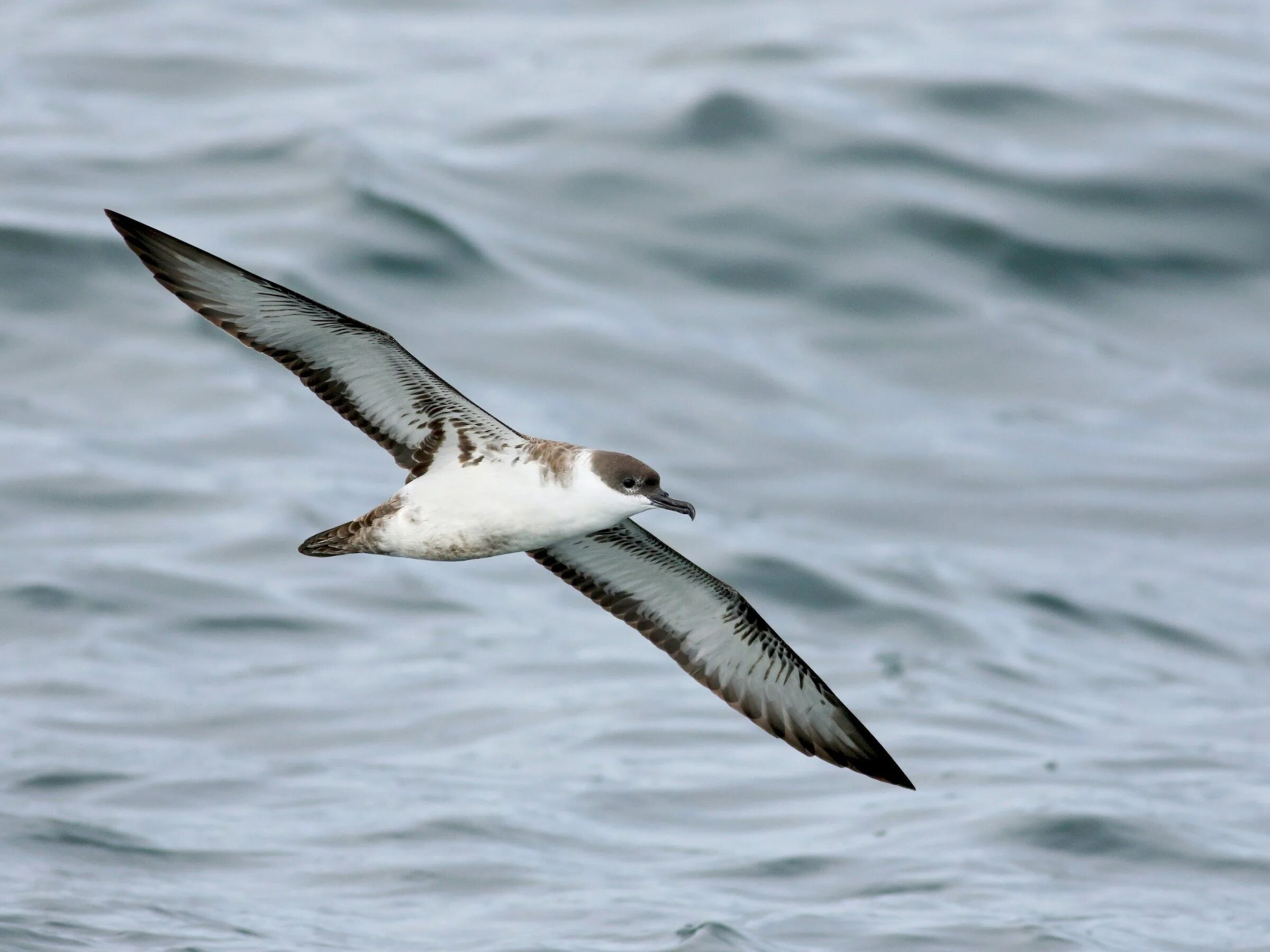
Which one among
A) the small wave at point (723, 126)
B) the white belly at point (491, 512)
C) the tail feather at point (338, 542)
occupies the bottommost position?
the tail feather at point (338, 542)

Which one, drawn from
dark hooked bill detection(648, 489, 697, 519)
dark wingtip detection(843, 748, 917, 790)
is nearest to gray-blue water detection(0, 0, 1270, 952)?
dark wingtip detection(843, 748, 917, 790)

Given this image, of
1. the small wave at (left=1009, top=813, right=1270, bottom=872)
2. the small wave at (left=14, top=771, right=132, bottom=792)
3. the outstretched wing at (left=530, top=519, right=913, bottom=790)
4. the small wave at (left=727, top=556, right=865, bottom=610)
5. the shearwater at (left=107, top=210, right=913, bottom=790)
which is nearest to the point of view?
the shearwater at (left=107, top=210, right=913, bottom=790)

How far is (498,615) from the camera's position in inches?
736

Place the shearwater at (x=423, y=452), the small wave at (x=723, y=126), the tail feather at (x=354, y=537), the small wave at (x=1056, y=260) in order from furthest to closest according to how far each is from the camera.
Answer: the small wave at (x=723, y=126), the small wave at (x=1056, y=260), the tail feather at (x=354, y=537), the shearwater at (x=423, y=452)

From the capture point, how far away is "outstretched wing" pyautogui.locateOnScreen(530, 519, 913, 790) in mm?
10070

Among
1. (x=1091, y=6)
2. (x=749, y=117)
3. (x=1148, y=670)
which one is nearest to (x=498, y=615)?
(x=1148, y=670)

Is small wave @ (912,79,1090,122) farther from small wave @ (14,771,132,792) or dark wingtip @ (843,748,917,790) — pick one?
dark wingtip @ (843,748,917,790)

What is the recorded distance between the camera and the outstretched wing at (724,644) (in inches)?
396

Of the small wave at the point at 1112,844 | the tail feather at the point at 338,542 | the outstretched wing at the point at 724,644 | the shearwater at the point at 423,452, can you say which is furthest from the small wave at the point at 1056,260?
the tail feather at the point at 338,542

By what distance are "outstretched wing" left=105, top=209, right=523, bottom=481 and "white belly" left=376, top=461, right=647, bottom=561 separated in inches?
6.3

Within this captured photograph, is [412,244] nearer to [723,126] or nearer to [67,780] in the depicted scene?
[723,126]

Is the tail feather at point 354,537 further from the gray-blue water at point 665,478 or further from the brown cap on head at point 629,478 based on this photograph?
the gray-blue water at point 665,478

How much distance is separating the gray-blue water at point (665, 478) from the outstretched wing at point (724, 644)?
6.51 ft

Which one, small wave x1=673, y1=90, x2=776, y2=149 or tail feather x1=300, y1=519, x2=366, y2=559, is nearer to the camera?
tail feather x1=300, y1=519, x2=366, y2=559
